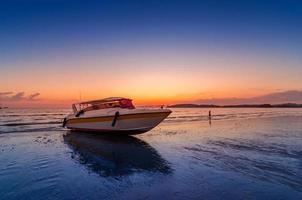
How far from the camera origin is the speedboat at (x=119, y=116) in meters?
20.2

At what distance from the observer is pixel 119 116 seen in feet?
68.3

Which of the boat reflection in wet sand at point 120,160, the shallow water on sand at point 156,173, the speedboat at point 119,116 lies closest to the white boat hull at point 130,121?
the speedboat at point 119,116

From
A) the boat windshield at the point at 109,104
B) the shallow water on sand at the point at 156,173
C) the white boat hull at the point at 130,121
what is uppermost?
the boat windshield at the point at 109,104

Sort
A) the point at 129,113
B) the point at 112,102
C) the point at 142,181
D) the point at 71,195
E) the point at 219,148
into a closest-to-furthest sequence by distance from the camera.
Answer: the point at 71,195
the point at 142,181
the point at 219,148
the point at 129,113
the point at 112,102

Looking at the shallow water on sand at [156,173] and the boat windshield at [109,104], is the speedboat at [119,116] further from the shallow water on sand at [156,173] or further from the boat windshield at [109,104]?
the shallow water on sand at [156,173]

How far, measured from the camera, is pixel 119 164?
11.4 meters

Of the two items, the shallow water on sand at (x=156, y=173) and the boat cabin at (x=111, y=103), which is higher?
the boat cabin at (x=111, y=103)

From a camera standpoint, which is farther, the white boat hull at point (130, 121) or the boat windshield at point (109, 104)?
the boat windshield at point (109, 104)

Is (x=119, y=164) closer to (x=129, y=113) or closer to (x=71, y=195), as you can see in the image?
(x=71, y=195)

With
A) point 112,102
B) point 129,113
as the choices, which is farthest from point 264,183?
point 112,102

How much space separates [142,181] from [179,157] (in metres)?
4.04

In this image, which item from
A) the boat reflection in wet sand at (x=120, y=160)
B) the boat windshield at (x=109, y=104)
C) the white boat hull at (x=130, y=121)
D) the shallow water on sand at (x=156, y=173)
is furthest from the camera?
the boat windshield at (x=109, y=104)

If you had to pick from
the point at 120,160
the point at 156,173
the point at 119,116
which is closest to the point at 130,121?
the point at 119,116

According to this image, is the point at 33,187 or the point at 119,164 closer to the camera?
the point at 33,187
